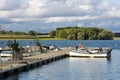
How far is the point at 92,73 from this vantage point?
161 ft

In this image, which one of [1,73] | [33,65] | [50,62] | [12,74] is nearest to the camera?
[1,73]

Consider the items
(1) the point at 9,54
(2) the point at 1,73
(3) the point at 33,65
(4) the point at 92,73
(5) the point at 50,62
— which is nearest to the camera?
(2) the point at 1,73

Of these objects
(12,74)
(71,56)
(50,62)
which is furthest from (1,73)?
(71,56)

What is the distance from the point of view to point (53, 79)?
42781 millimetres

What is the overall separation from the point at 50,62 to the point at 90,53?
1577 centimetres

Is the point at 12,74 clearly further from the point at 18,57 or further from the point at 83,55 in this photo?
the point at 83,55

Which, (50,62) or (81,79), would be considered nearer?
(81,79)

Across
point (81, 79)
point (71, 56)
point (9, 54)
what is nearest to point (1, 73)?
point (81, 79)

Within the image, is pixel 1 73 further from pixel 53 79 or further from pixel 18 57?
pixel 18 57

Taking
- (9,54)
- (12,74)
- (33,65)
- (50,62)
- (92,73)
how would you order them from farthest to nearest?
(9,54) < (50,62) < (33,65) < (92,73) < (12,74)

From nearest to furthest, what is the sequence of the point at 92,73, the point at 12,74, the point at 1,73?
the point at 1,73 < the point at 12,74 < the point at 92,73

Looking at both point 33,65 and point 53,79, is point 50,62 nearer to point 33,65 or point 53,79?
point 33,65

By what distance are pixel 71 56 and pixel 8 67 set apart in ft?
114

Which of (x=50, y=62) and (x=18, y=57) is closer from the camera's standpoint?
(x=18, y=57)
